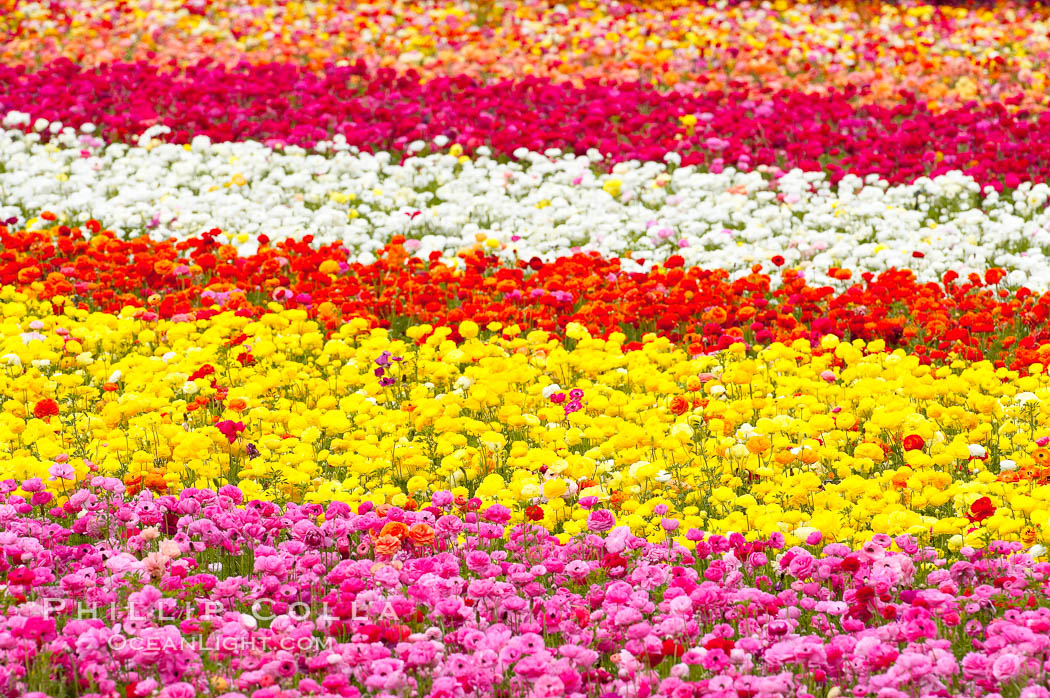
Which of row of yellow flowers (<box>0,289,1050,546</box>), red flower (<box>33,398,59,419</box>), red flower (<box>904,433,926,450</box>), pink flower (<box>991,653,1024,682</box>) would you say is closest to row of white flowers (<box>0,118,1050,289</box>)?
row of yellow flowers (<box>0,289,1050,546</box>)

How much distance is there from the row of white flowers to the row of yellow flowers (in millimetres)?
2063

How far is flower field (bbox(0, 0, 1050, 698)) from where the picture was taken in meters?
4.43

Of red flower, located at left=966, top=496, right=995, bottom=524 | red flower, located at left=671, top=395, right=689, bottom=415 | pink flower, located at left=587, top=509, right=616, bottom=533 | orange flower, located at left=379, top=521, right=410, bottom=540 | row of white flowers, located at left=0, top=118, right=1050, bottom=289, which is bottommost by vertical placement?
row of white flowers, located at left=0, top=118, right=1050, bottom=289

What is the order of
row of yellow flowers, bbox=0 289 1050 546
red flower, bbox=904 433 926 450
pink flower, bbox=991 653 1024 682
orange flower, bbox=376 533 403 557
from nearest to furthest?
pink flower, bbox=991 653 1024 682
orange flower, bbox=376 533 403 557
row of yellow flowers, bbox=0 289 1050 546
red flower, bbox=904 433 926 450

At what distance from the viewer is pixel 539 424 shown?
6.77 meters

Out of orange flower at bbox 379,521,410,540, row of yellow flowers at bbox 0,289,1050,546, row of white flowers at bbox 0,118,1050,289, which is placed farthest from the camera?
row of white flowers at bbox 0,118,1050,289

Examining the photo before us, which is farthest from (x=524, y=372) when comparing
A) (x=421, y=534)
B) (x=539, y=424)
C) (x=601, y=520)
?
(x=421, y=534)

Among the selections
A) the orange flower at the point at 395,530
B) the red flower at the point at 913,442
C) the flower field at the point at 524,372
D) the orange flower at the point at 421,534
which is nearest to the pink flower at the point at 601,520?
the flower field at the point at 524,372

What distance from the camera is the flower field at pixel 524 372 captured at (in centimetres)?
443

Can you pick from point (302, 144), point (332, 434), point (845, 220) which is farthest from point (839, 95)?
point (332, 434)

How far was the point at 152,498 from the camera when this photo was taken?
220 inches

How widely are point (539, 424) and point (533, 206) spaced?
15.4 feet

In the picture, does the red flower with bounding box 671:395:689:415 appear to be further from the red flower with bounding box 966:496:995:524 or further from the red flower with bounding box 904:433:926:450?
the red flower with bounding box 966:496:995:524

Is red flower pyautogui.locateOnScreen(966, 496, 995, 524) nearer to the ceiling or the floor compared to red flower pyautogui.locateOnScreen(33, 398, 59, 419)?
nearer to the ceiling
